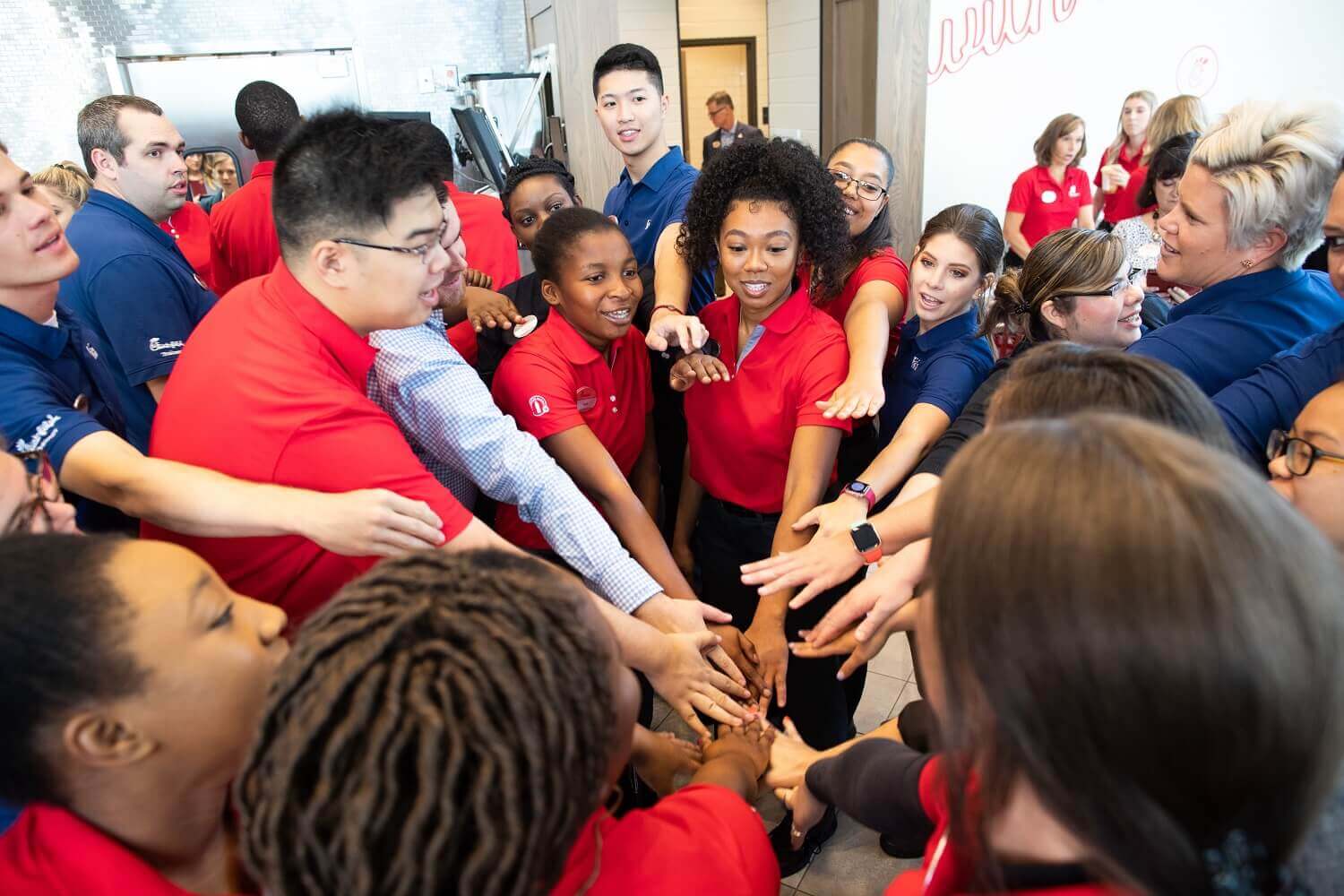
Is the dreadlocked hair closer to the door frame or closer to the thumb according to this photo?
the thumb

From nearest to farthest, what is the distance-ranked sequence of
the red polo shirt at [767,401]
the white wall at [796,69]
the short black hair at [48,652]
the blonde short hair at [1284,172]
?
the short black hair at [48,652]
the blonde short hair at [1284,172]
the red polo shirt at [767,401]
the white wall at [796,69]

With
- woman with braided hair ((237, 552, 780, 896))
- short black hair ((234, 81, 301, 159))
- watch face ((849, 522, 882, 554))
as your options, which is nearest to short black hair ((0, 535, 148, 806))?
woman with braided hair ((237, 552, 780, 896))

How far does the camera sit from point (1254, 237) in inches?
61.4

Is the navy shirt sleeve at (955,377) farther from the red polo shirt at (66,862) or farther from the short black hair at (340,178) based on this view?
the red polo shirt at (66,862)

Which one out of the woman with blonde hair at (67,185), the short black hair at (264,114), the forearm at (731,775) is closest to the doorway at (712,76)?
the short black hair at (264,114)

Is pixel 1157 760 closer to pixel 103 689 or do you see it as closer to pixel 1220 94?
pixel 103 689

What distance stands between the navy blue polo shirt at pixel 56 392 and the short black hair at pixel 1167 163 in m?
3.78

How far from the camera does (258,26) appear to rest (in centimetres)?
551

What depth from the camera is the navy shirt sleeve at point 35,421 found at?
1.29m

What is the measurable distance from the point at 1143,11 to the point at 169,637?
6.04 m

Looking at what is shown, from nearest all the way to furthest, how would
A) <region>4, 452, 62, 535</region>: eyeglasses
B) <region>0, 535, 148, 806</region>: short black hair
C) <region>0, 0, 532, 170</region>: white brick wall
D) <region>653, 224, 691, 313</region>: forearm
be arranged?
<region>0, 535, 148, 806</region>: short black hair, <region>4, 452, 62, 535</region>: eyeglasses, <region>653, 224, 691, 313</region>: forearm, <region>0, 0, 532, 170</region>: white brick wall

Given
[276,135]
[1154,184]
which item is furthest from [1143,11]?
[276,135]

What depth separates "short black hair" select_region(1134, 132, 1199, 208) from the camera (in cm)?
324

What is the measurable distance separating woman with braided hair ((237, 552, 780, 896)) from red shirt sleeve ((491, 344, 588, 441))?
3.18 ft
